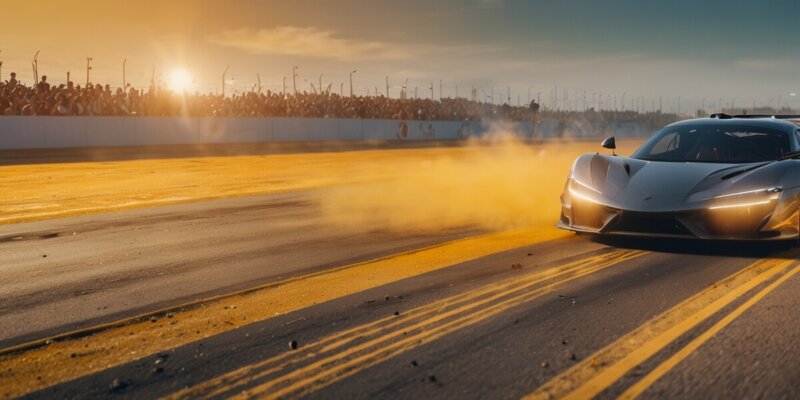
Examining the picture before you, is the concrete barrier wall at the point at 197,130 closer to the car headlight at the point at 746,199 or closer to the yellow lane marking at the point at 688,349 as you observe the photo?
the car headlight at the point at 746,199

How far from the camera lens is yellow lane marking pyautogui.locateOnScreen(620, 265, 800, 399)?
4043 mm

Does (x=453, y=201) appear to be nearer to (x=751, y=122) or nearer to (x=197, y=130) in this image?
(x=751, y=122)

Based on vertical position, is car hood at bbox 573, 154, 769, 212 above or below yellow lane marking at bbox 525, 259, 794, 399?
above

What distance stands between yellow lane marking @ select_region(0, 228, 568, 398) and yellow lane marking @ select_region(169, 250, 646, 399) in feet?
2.73

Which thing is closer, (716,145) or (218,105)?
(716,145)

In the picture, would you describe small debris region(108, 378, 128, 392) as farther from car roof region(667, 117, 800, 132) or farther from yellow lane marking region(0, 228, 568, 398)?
car roof region(667, 117, 800, 132)

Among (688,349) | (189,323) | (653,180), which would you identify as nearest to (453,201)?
(653,180)

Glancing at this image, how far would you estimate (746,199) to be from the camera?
7.68m

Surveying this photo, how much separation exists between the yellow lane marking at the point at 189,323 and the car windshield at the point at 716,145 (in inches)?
102

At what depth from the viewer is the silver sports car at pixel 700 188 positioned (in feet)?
25.1

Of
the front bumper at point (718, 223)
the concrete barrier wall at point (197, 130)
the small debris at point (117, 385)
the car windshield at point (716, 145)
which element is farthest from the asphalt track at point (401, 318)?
the concrete barrier wall at point (197, 130)

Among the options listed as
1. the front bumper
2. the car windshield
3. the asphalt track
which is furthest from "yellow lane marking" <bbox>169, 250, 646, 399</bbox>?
the car windshield

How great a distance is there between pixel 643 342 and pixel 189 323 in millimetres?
3072

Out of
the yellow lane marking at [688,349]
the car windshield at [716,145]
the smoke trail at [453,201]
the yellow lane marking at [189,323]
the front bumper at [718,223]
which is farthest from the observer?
the smoke trail at [453,201]
